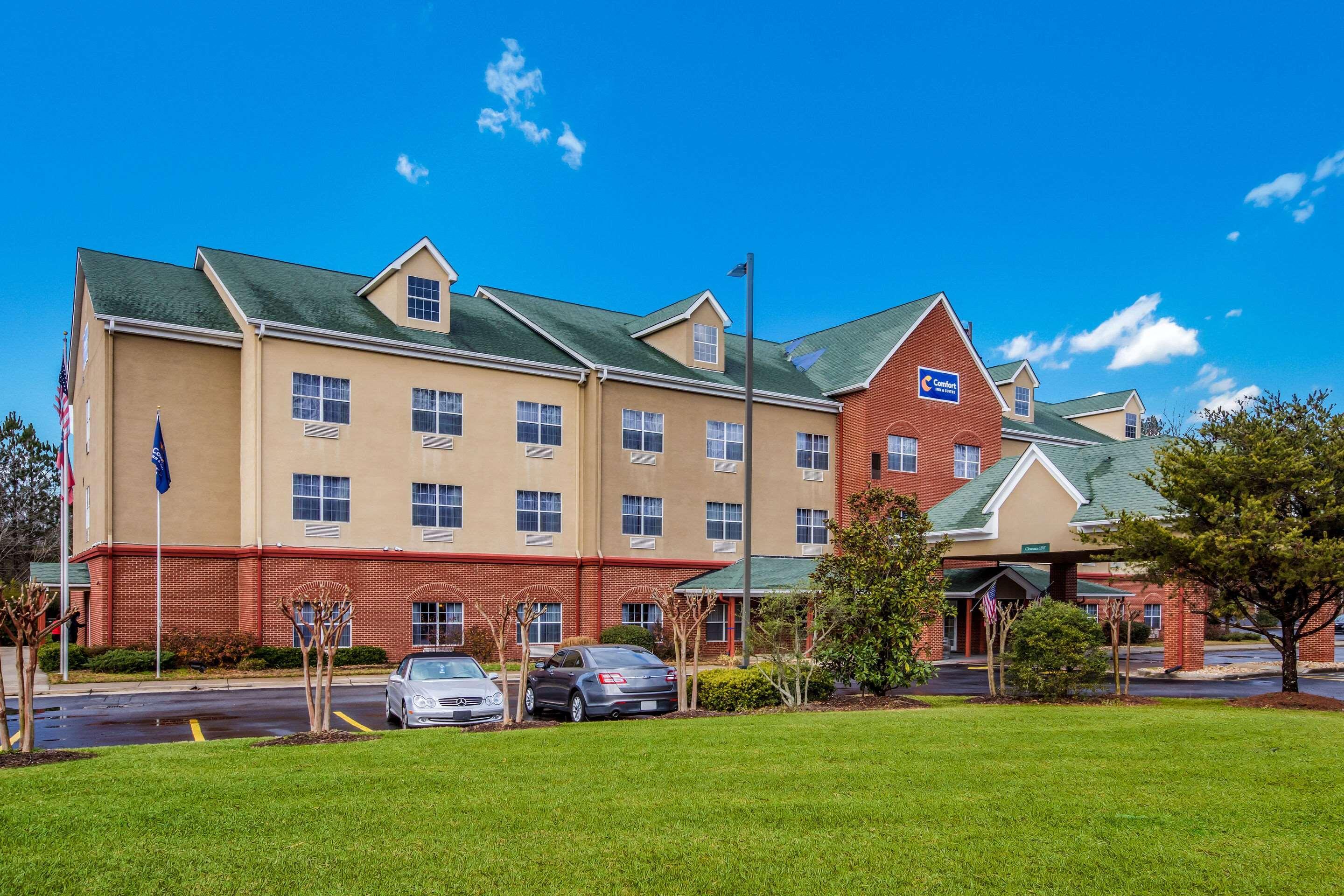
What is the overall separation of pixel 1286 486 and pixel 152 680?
89.8 ft

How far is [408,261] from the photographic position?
3469 centimetres

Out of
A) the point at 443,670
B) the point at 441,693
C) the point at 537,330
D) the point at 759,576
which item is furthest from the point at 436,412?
the point at 441,693

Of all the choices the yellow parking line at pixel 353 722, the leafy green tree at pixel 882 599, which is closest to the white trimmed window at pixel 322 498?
the yellow parking line at pixel 353 722

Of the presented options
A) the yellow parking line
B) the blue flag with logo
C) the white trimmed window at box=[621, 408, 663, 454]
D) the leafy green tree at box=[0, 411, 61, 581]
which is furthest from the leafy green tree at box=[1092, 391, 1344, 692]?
the leafy green tree at box=[0, 411, 61, 581]

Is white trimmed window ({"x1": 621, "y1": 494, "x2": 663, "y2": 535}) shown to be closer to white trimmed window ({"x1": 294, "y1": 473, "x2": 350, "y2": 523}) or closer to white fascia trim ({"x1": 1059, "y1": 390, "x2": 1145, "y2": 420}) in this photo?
white trimmed window ({"x1": 294, "y1": 473, "x2": 350, "y2": 523})

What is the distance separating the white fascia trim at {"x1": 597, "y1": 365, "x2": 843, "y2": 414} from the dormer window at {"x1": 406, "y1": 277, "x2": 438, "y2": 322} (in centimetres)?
602

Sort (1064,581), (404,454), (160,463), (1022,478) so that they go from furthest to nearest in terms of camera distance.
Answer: (1064,581) → (404,454) → (1022,478) → (160,463)

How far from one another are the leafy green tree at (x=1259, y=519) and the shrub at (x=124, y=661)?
82.4ft

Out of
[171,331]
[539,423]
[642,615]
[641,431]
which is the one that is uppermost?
[171,331]

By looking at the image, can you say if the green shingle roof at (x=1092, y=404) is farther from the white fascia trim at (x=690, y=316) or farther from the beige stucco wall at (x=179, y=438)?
the beige stucco wall at (x=179, y=438)

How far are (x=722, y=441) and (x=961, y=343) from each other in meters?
12.6

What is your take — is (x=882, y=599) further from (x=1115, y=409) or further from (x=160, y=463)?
(x=1115, y=409)

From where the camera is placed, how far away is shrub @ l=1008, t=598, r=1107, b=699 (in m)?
19.5

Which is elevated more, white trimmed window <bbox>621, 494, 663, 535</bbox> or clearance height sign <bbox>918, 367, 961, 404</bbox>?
clearance height sign <bbox>918, 367, 961, 404</bbox>
